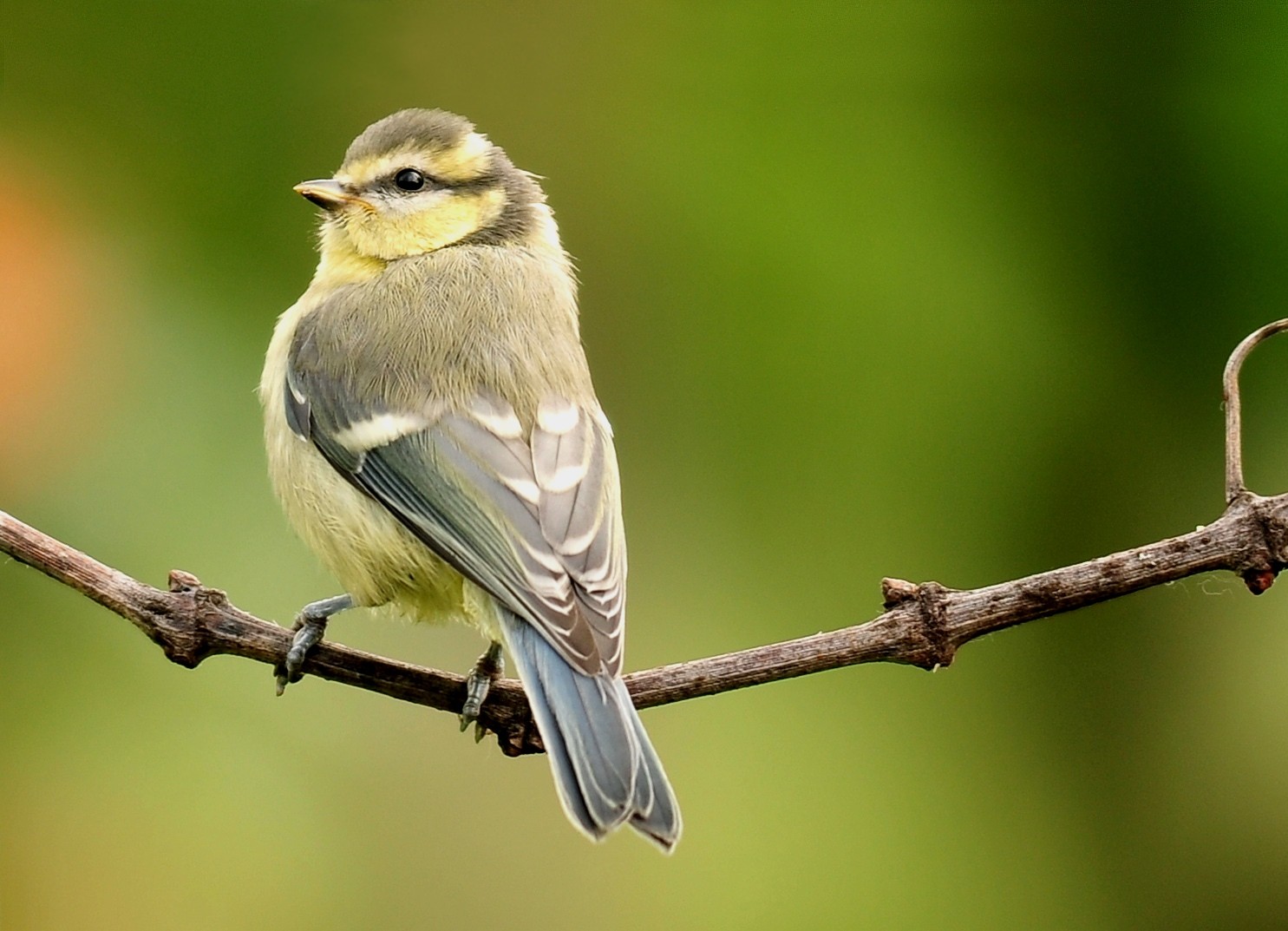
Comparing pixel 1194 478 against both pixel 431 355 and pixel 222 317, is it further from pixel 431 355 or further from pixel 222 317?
pixel 222 317

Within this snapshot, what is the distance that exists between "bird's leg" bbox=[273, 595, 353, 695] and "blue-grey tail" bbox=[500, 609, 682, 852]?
0.24 m

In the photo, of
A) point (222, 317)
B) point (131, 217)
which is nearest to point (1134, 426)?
point (222, 317)

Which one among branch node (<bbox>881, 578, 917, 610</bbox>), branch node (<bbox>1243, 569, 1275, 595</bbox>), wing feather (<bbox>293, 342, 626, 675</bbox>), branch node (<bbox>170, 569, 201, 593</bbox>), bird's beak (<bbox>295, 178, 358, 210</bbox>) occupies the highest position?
bird's beak (<bbox>295, 178, 358, 210</bbox>)

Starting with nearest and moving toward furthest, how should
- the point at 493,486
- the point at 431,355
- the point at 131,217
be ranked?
the point at 493,486, the point at 431,355, the point at 131,217

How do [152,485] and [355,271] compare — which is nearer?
[152,485]

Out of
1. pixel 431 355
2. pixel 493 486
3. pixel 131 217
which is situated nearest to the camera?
pixel 493 486

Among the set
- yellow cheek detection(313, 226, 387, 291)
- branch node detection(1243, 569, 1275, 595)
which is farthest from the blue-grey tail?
yellow cheek detection(313, 226, 387, 291)

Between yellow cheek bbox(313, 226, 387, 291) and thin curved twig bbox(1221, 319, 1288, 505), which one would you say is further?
yellow cheek bbox(313, 226, 387, 291)

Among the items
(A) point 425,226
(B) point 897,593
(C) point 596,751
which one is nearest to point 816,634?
(B) point 897,593

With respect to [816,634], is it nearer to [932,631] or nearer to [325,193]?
[932,631]

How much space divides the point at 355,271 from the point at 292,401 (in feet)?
0.90

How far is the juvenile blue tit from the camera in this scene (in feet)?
5.75

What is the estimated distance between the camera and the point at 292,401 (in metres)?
2.23

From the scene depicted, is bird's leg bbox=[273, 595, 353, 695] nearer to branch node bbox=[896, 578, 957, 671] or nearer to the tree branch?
the tree branch
